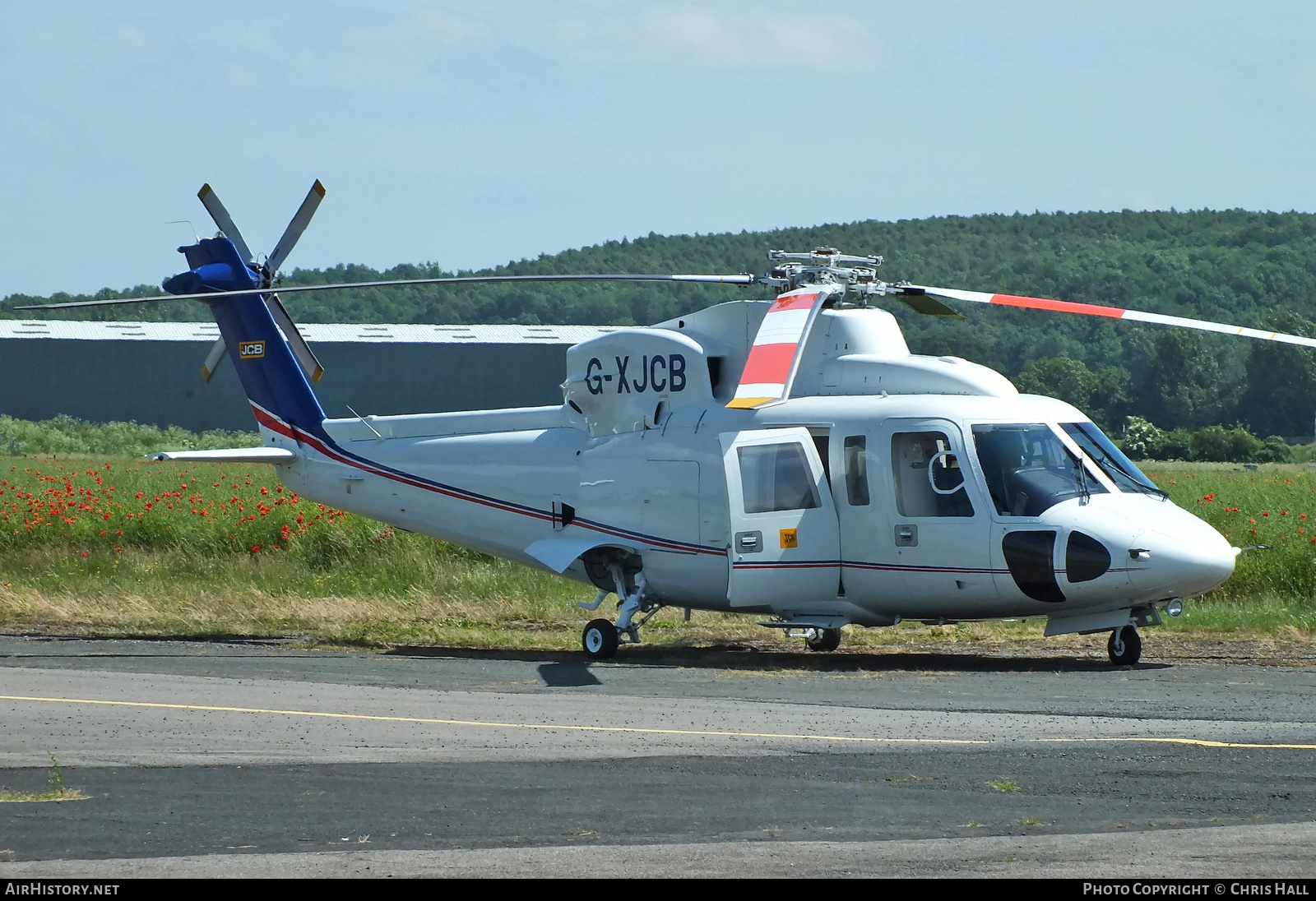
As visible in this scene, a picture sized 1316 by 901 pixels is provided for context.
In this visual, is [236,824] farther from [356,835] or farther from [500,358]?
[500,358]

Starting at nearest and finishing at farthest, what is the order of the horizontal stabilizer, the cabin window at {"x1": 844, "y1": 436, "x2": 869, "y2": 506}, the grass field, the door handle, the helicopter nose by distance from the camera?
the helicopter nose
the cabin window at {"x1": 844, "y1": 436, "x2": 869, "y2": 506}
the door handle
the horizontal stabilizer
the grass field

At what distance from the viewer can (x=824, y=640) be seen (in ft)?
51.1

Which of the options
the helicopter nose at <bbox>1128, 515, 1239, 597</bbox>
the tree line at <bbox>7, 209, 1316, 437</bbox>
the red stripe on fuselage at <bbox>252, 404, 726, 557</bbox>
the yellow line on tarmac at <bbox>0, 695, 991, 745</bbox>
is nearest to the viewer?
the yellow line on tarmac at <bbox>0, 695, 991, 745</bbox>

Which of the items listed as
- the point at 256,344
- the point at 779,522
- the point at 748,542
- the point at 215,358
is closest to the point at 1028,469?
the point at 779,522

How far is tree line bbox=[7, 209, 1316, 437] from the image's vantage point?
81.3 metres

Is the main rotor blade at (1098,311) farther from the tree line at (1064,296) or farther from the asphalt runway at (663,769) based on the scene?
the tree line at (1064,296)

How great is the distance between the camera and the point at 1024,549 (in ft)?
43.5

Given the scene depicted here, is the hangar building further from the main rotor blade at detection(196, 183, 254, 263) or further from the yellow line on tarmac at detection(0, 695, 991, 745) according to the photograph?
the yellow line on tarmac at detection(0, 695, 991, 745)

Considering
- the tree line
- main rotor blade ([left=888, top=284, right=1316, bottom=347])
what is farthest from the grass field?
the tree line

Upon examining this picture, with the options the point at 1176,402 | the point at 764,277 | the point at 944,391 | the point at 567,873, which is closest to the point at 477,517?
the point at 764,277

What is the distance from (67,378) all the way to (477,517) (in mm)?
51195

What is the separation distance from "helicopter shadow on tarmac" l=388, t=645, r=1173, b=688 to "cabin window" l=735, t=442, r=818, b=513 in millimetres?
1580

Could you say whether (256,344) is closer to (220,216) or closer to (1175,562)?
(220,216)

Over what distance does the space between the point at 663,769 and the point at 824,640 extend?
676cm
